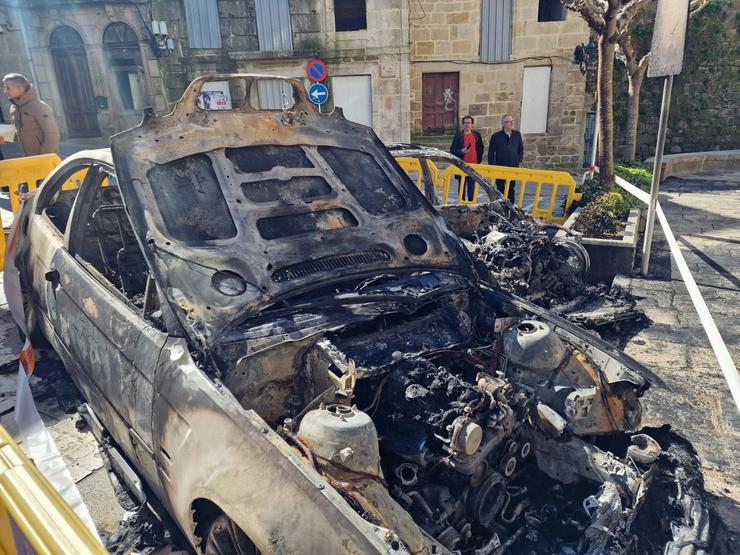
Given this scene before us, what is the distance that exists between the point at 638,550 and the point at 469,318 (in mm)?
1529

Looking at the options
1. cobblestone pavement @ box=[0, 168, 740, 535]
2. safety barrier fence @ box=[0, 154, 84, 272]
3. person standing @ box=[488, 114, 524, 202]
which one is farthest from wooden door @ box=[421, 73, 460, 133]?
safety barrier fence @ box=[0, 154, 84, 272]

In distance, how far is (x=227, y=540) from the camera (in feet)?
7.55

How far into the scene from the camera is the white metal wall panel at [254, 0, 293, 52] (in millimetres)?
15945

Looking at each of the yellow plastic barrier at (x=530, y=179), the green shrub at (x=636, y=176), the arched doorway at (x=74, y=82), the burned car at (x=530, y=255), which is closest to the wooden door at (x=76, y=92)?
the arched doorway at (x=74, y=82)

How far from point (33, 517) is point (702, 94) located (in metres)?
20.4

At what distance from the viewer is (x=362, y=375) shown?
269 cm

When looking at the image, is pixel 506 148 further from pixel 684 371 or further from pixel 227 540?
pixel 227 540

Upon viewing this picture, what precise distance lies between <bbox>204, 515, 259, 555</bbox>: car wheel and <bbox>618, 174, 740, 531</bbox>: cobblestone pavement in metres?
2.72

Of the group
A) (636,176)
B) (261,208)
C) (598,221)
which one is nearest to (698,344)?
(598,221)

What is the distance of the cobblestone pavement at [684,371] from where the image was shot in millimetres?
3471

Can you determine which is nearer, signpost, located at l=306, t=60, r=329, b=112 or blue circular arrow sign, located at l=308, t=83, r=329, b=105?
blue circular arrow sign, located at l=308, t=83, r=329, b=105

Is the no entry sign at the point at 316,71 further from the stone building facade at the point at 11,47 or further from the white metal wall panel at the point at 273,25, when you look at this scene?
the stone building facade at the point at 11,47

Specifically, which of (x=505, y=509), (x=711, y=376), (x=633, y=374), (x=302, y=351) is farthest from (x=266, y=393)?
(x=711, y=376)

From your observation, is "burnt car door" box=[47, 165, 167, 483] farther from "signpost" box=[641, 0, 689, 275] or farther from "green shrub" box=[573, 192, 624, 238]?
"green shrub" box=[573, 192, 624, 238]
